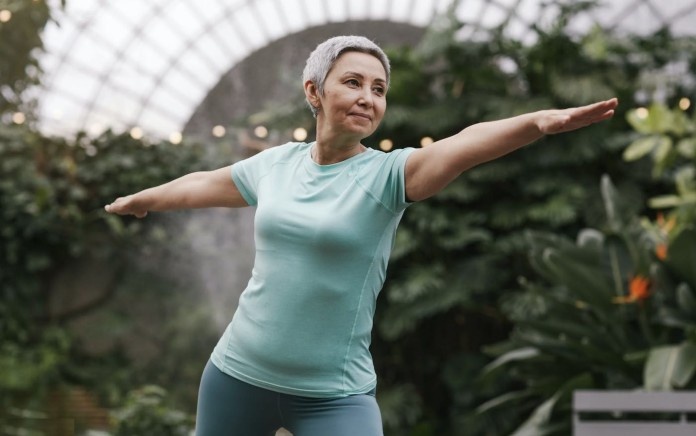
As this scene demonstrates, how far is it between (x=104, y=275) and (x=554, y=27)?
511cm

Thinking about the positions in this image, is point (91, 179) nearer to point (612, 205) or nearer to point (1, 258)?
point (1, 258)

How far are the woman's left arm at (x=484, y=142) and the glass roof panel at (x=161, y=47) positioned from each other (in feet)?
37.1

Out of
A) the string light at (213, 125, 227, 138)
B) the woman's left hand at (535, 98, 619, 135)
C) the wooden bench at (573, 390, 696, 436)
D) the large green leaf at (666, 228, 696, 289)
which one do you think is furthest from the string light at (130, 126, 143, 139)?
the woman's left hand at (535, 98, 619, 135)

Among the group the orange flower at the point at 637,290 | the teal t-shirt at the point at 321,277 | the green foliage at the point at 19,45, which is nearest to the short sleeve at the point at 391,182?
the teal t-shirt at the point at 321,277

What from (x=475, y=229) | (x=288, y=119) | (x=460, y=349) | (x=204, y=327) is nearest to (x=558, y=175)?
(x=475, y=229)

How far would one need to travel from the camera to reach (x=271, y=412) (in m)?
1.83

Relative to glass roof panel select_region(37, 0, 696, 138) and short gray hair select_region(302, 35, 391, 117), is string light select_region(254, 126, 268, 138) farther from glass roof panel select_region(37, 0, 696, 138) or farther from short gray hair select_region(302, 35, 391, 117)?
short gray hair select_region(302, 35, 391, 117)

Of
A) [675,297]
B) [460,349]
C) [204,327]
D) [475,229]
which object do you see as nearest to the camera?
[675,297]

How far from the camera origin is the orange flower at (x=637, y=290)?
653cm

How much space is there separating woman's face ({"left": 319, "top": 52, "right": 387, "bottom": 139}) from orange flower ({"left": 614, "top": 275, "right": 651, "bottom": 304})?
505 centimetres

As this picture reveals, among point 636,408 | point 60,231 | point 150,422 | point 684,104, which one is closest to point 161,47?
point 60,231

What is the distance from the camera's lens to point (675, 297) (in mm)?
6707

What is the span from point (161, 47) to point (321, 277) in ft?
39.8

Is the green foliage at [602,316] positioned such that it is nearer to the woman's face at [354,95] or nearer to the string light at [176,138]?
the string light at [176,138]
